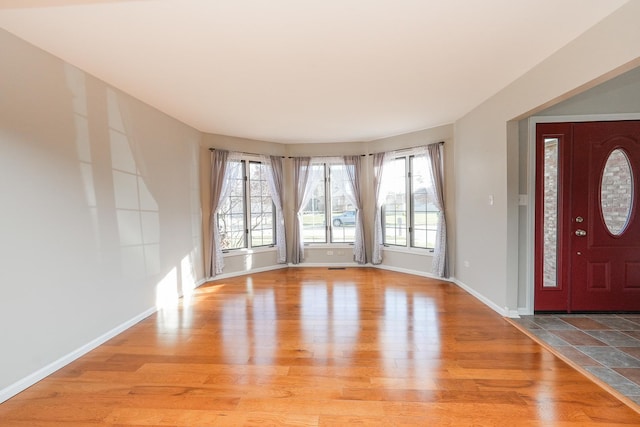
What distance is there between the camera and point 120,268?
3166 mm

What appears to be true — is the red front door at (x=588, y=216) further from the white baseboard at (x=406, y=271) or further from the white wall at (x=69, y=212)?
the white wall at (x=69, y=212)

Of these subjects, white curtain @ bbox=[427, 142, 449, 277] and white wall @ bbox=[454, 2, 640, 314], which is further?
white curtain @ bbox=[427, 142, 449, 277]

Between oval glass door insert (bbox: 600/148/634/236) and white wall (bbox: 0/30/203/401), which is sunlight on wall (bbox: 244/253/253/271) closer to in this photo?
white wall (bbox: 0/30/203/401)

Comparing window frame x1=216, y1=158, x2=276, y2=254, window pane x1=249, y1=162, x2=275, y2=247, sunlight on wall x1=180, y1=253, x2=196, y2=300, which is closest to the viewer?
sunlight on wall x1=180, y1=253, x2=196, y2=300

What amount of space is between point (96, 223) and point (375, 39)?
Answer: 3.05 m

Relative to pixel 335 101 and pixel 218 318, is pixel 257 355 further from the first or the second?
pixel 335 101

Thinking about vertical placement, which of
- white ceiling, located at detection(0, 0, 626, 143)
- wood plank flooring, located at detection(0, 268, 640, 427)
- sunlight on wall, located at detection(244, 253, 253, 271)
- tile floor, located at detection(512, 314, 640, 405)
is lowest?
tile floor, located at detection(512, 314, 640, 405)

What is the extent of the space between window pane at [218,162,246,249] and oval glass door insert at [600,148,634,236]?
5.32m

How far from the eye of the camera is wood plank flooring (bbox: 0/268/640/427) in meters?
1.92

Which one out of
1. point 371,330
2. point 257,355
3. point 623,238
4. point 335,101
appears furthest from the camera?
point 335,101

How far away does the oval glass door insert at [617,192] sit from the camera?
3.36 m

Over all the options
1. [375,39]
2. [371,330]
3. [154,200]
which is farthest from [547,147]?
[154,200]

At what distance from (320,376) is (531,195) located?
3.06m

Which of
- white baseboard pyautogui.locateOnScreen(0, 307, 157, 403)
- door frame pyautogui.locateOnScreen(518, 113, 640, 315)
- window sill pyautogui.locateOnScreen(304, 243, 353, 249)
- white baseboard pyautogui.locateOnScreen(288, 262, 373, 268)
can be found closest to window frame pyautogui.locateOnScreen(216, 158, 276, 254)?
white baseboard pyautogui.locateOnScreen(288, 262, 373, 268)
